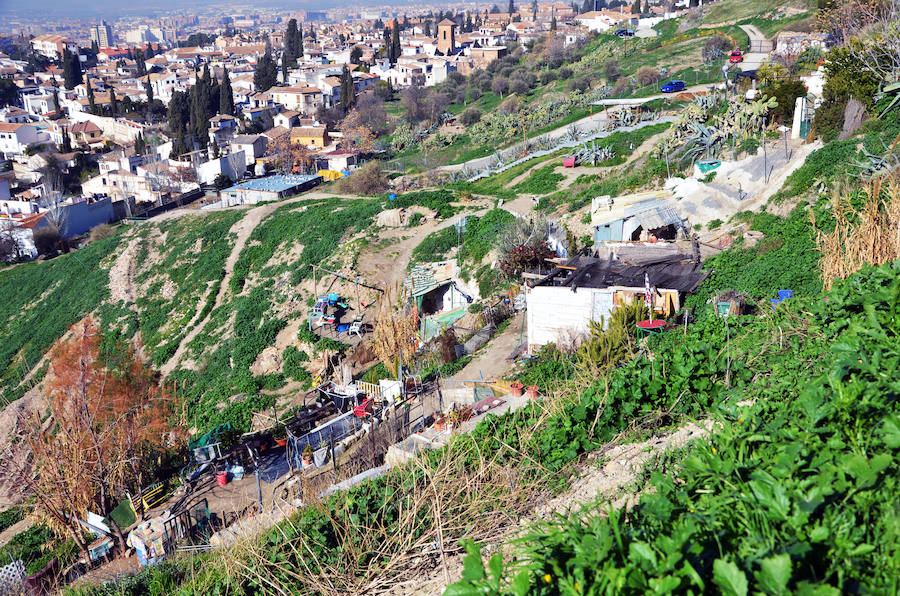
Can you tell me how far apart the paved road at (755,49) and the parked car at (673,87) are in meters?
3.11

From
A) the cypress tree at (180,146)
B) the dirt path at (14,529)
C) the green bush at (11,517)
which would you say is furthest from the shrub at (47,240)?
the dirt path at (14,529)

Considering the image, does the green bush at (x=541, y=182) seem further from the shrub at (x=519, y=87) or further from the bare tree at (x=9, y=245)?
the shrub at (x=519, y=87)

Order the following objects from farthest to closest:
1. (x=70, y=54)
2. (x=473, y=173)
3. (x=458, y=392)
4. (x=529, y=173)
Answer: (x=70, y=54), (x=473, y=173), (x=529, y=173), (x=458, y=392)

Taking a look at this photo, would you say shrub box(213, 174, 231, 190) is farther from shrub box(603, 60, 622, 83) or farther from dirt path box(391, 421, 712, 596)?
dirt path box(391, 421, 712, 596)

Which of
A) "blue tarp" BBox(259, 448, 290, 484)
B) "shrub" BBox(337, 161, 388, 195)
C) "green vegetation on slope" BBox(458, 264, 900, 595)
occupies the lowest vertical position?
"blue tarp" BBox(259, 448, 290, 484)

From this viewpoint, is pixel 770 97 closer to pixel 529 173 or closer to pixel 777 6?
pixel 529 173

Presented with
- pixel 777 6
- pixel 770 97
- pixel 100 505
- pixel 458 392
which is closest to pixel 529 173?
pixel 770 97

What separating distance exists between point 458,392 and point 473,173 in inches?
922

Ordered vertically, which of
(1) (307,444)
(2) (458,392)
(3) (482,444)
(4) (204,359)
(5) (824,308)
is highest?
(5) (824,308)

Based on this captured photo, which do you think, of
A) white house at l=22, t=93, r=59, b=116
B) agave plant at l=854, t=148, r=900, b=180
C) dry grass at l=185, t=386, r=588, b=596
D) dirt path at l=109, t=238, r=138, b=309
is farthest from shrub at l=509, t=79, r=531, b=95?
white house at l=22, t=93, r=59, b=116

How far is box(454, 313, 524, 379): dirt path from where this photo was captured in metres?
13.2

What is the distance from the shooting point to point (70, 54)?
8806cm

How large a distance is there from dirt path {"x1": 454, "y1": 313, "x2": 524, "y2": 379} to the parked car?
86.6ft

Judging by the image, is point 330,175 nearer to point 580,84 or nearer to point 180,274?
Result: point 180,274
